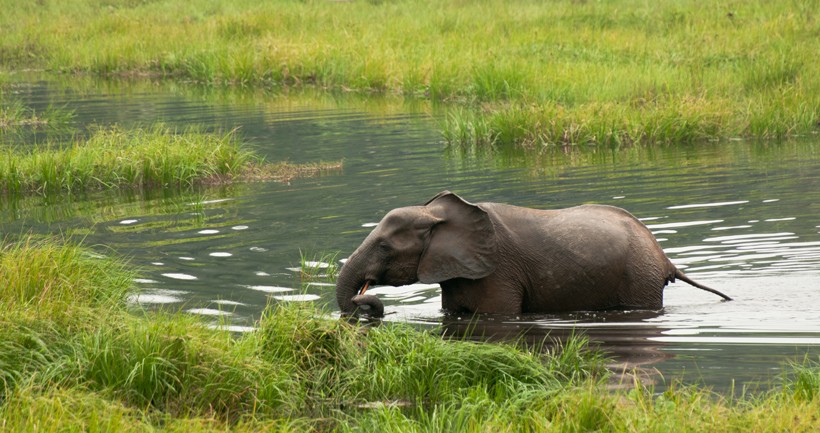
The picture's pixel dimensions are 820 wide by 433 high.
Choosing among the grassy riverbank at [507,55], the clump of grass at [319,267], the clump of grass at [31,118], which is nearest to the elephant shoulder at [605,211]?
the clump of grass at [319,267]

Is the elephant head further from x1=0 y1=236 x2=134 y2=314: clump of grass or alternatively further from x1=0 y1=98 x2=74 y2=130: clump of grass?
x1=0 y1=98 x2=74 y2=130: clump of grass

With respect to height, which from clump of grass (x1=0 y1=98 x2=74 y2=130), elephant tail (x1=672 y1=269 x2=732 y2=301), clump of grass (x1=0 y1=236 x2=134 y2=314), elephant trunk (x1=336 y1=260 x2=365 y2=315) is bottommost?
elephant tail (x1=672 y1=269 x2=732 y2=301)

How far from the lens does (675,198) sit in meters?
14.1

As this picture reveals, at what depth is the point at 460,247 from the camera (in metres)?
9.27

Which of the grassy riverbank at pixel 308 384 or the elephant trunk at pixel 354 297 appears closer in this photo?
the grassy riverbank at pixel 308 384

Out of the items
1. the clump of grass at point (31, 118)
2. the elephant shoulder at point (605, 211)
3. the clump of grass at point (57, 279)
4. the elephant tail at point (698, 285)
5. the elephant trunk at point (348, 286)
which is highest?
the clump of grass at point (31, 118)

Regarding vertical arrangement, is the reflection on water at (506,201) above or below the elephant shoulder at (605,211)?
below

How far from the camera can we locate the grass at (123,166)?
53.3ft

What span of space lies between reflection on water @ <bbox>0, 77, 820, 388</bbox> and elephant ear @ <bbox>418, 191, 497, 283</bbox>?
0.42m

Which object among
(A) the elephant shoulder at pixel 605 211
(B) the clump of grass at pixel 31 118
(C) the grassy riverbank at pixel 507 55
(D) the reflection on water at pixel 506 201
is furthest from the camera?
(B) the clump of grass at pixel 31 118

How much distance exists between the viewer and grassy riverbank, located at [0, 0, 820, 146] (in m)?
18.7

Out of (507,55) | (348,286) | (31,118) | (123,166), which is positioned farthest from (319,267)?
(507,55)

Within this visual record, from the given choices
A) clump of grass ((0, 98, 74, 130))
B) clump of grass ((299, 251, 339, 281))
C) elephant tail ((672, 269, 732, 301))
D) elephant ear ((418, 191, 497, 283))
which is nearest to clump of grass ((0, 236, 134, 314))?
clump of grass ((299, 251, 339, 281))

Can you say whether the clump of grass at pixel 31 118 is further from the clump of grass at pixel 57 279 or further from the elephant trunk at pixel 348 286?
the elephant trunk at pixel 348 286
